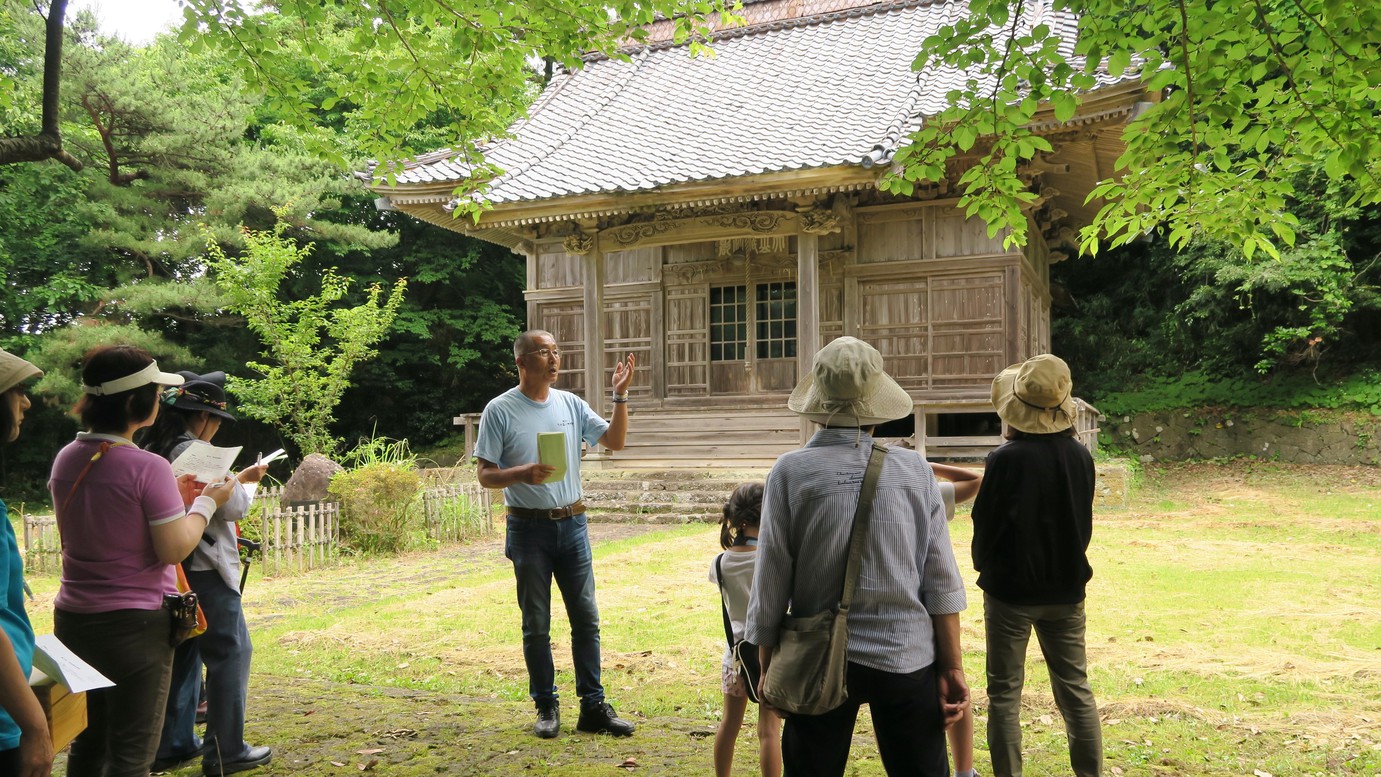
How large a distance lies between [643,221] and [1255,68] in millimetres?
10463

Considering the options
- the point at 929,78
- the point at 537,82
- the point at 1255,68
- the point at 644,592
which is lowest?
the point at 644,592

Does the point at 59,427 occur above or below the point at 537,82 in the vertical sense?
below

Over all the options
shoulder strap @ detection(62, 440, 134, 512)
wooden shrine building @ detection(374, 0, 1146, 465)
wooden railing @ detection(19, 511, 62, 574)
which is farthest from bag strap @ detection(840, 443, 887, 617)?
wooden railing @ detection(19, 511, 62, 574)

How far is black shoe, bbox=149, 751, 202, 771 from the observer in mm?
3598

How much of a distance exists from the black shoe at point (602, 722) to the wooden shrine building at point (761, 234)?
867cm

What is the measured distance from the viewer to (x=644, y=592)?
7176 millimetres

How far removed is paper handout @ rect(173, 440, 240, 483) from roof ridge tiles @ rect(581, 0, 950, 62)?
15.8 metres

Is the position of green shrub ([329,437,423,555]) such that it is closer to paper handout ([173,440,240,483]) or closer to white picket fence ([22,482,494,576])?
white picket fence ([22,482,494,576])

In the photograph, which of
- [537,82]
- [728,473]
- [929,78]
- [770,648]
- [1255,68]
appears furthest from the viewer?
[537,82]

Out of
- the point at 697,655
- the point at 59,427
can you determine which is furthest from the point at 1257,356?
the point at 59,427

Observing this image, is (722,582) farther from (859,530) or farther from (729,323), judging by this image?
(729,323)

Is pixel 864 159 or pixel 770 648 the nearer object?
pixel 770 648

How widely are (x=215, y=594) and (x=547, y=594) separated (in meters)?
1.31

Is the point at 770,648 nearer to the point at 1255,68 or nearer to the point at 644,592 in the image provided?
the point at 1255,68
